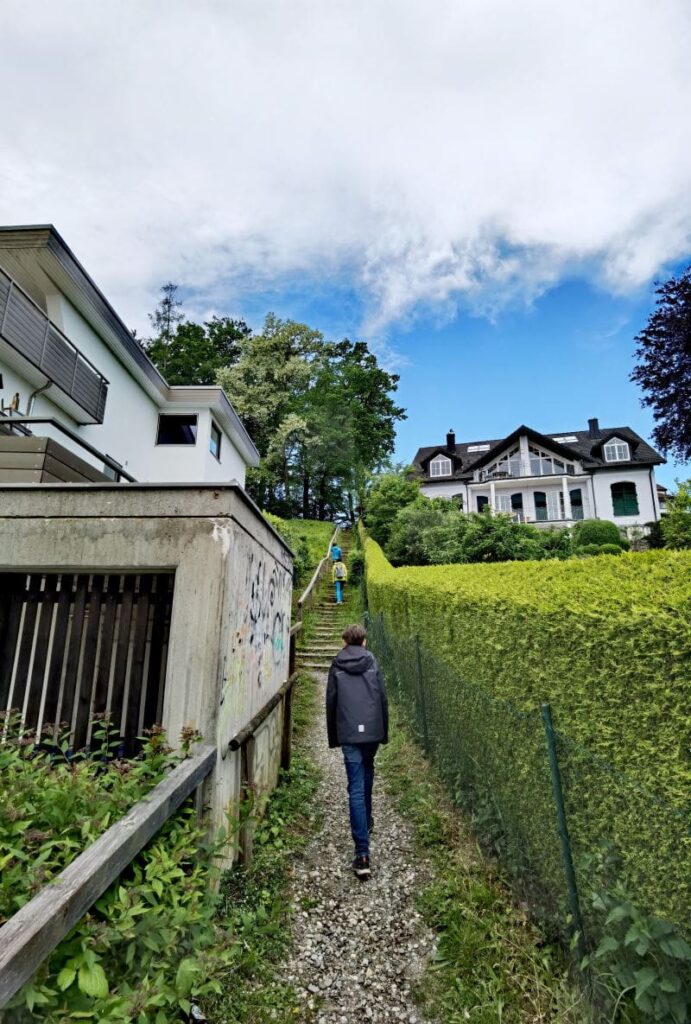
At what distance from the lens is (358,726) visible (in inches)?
163

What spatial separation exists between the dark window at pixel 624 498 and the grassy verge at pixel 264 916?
112ft

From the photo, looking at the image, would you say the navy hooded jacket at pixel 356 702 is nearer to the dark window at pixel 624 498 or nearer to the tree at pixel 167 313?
the dark window at pixel 624 498

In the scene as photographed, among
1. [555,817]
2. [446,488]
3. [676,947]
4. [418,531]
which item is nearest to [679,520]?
[418,531]

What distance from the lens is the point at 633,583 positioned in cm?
292

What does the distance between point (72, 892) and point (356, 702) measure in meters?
2.92

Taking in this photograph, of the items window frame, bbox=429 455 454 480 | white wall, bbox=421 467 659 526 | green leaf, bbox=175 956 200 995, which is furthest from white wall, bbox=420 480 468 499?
green leaf, bbox=175 956 200 995

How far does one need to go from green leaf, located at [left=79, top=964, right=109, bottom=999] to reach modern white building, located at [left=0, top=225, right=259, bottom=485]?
400 cm

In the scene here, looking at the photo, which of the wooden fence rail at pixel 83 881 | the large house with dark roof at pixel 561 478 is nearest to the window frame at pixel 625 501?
the large house with dark roof at pixel 561 478

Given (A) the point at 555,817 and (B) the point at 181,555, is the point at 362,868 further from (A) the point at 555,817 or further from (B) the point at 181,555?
(B) the point at 181,555

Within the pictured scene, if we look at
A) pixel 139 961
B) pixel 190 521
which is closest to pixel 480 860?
pixel 139 961

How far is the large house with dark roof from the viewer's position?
33.1 metres

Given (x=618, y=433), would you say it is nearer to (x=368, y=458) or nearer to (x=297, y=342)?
(x=368, y=458)

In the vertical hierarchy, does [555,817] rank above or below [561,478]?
below

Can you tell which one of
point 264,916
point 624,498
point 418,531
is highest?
point 624,498
